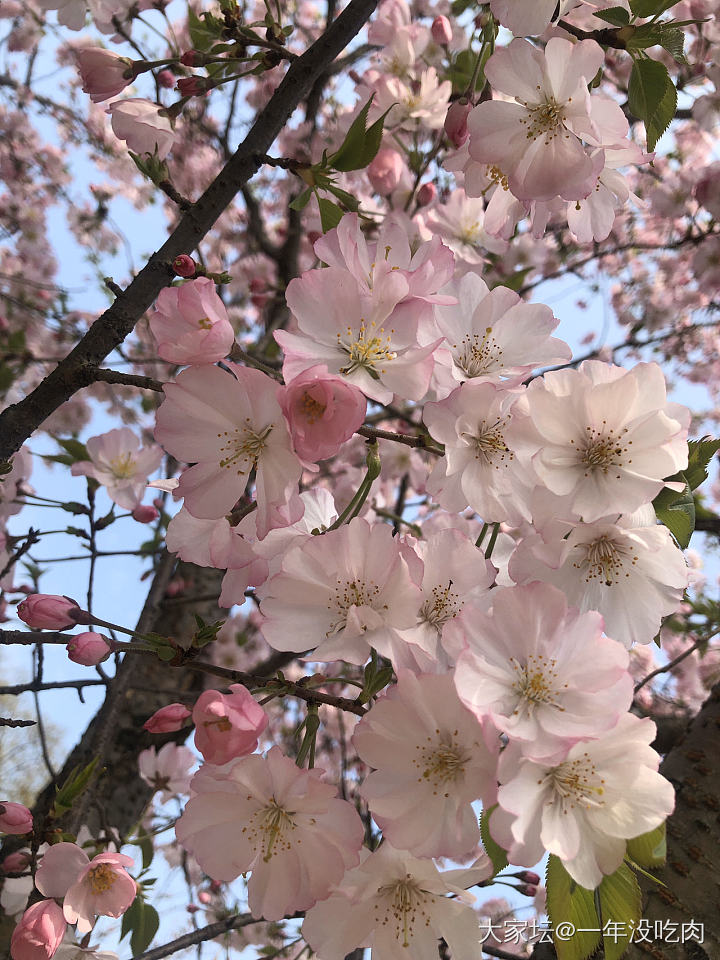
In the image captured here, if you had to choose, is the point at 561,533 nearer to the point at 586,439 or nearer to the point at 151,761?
the point at 586,439

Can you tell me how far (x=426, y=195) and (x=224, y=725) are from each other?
1.90 meters

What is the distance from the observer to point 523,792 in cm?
71

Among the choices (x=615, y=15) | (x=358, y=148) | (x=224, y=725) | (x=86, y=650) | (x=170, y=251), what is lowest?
(x=224, y=725)

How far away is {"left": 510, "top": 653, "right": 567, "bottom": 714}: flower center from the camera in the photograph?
77cm

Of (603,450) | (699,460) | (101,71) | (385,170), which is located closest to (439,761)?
(603,450)

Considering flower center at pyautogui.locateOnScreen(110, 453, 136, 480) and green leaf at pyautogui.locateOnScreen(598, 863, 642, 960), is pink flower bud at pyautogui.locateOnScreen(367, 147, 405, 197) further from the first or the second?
green leaf at pyautogui.locateOnScreen(598, 863, 642, 960)

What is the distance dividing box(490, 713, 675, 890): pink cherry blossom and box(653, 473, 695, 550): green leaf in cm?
27

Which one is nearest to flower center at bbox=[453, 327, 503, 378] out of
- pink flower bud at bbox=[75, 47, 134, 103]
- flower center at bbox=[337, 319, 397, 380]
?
flower center at bbox=[337, 319, 397, 380]

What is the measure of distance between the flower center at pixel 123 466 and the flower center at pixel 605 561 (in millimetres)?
1590

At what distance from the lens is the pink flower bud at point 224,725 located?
792 mm

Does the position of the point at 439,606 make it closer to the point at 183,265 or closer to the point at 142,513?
the point at 183,265

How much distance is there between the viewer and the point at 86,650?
0.95 meters

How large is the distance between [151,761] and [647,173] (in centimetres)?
424

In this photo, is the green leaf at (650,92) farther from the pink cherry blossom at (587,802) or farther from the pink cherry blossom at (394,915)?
the pink cherry blossom at (394,915)
